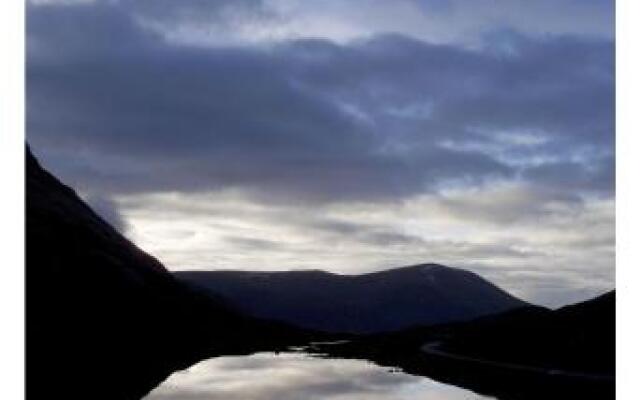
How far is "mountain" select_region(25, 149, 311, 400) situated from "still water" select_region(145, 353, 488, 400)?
2.49 m

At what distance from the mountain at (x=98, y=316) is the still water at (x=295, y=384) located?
8.16ft

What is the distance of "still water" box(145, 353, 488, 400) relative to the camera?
157ft

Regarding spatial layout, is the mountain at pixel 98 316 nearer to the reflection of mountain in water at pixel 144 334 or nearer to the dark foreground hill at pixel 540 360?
the reflection of mountain in water at pixel 144 334

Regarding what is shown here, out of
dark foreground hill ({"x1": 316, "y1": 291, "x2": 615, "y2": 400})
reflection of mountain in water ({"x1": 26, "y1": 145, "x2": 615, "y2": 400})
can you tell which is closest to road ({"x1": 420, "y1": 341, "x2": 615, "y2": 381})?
dark foreground hill ({"x1": 316, "y1": 291, "x2": 615, "y2": 400})

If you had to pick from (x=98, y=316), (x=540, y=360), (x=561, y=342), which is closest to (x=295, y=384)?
(x=540, y=360)

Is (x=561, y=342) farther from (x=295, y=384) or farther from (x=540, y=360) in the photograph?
(x=295, y=384)

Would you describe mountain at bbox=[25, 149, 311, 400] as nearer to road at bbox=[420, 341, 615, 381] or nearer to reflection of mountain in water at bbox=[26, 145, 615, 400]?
reflection of mountain in water at bbox=[26, 145, 615, 400]

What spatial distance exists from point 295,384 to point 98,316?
69046 millimetres

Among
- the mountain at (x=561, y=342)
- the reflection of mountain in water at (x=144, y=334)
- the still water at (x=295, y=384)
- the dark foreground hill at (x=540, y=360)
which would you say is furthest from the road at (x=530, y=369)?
the still water at (x=295, y=384)

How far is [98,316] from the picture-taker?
392 ft

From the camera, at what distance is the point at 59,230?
135 metres

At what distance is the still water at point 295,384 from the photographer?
157ft
